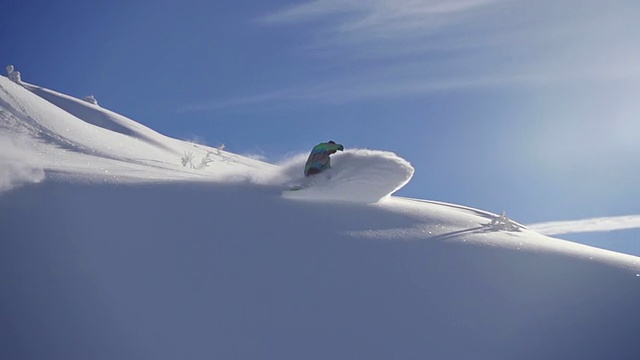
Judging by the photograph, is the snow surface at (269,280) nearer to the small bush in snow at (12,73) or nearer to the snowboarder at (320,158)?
the snowboarder at (320,158)

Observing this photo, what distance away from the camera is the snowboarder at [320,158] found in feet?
26.8

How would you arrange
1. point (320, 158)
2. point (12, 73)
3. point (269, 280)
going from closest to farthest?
Answer: 1. point (269, 280)
2. point (320, 158)
3. point (12, 73)

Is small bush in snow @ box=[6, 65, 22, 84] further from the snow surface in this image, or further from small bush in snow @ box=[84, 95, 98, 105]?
the snow surface

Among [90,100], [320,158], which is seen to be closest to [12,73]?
[90,100]

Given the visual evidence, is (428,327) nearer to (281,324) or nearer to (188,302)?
(281,324)

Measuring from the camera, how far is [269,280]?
4.85m

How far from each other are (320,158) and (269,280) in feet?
11.9

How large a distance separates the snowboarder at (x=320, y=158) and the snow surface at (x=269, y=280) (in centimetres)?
127

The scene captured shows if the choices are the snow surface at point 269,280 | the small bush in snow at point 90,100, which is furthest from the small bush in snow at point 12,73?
the snow surface at point 269,280

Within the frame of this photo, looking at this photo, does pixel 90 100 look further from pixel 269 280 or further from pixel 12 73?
pixel 269 280

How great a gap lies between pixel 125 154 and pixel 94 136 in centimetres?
80

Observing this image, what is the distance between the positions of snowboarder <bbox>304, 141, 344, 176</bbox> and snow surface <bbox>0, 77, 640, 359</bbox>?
1.27 meters

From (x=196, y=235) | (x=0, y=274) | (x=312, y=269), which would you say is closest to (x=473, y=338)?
(x=312, y=269)

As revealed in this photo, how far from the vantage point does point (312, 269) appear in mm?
5117
